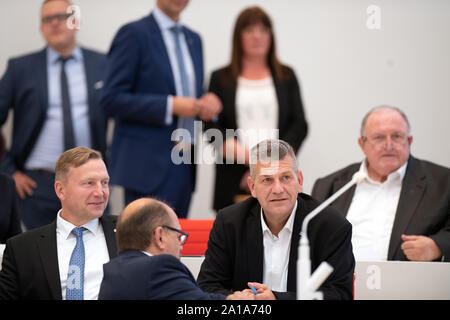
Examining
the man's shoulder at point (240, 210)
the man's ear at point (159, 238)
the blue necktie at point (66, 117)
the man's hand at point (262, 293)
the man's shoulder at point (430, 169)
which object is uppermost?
the blue necktie at point (66, 117)

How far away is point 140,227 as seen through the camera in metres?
2.43

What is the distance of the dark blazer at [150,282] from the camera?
2.30 m

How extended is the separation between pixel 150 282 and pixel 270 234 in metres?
0.76

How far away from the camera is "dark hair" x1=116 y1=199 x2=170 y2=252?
95.7 inches

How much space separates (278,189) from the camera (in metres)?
2.83

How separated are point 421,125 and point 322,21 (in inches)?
44.1

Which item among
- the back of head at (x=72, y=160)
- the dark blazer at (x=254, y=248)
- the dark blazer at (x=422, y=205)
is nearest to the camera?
the dark blazer at (x=254, y=248)

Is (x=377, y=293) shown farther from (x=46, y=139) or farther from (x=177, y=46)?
(x=46, y=139)

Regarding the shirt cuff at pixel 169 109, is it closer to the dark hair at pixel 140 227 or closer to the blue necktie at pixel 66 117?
the blue necktie at pixel 66 117

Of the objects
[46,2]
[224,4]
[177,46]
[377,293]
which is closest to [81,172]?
[377,293]

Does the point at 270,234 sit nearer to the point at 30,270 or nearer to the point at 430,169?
the point at 30,270

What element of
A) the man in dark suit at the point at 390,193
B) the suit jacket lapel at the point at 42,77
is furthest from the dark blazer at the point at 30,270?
the suit jacket lapel at the point at 42,77

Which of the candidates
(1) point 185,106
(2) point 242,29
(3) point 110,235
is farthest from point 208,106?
(3) point 110,235

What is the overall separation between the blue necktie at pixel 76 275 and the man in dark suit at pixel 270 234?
490 millimetres
